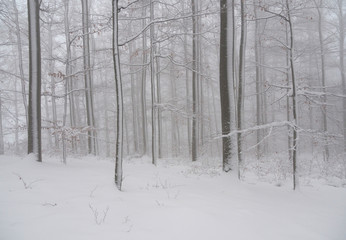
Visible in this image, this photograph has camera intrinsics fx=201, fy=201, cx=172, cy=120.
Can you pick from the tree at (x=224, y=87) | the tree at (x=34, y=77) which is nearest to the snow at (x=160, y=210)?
the tree at (x=224, y=87)

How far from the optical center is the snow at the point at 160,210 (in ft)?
8.66

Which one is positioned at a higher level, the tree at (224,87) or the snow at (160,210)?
the tree at (224,87)

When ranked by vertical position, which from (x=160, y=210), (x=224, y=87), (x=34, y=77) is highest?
(x=34, y=77)

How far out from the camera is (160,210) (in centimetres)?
337

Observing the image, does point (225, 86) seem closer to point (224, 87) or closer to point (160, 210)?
point (224, 87)

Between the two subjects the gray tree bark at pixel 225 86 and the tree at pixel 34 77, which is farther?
the tree at pixel 34 77

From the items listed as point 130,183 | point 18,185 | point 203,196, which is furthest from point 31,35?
point 203,196

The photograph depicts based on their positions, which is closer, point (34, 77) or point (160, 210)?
point (160, 210)

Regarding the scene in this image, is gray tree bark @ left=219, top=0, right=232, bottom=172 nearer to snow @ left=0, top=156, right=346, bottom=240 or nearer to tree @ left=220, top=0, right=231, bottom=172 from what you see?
tree @ left=220, top=0, right=231, bottom=172

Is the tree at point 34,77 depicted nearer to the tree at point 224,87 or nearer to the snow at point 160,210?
the snow at point 160,210

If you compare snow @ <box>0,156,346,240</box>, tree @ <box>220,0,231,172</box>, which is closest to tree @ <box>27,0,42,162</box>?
snow @ <box>0,156,346,240</box>

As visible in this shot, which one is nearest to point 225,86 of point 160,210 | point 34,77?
point 160,210

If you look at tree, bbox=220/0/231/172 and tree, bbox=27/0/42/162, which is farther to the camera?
tree, bbox=27/0/42/162

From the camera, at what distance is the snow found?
8.66 ft
